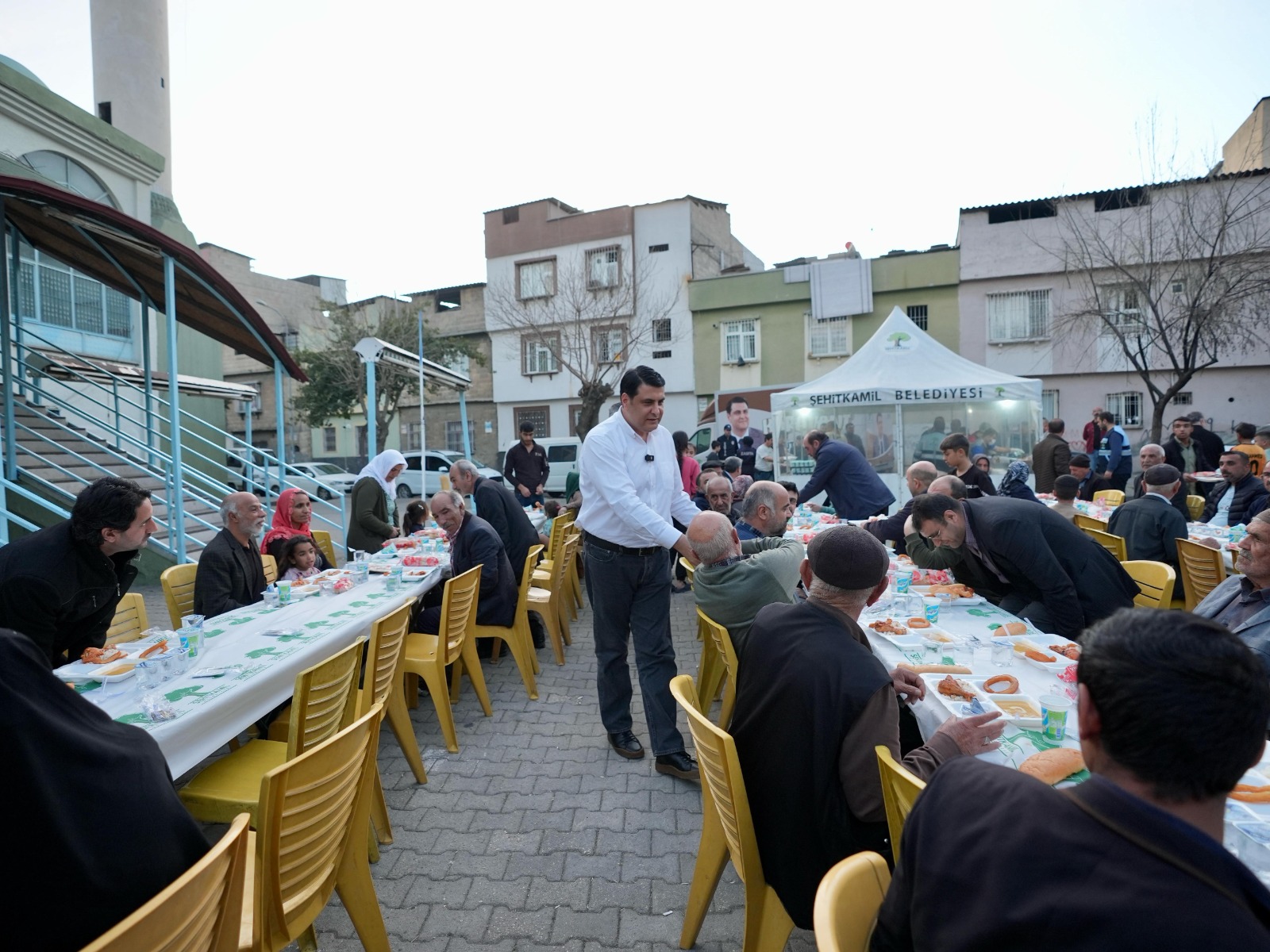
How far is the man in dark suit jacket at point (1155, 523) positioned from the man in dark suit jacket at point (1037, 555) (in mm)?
1722

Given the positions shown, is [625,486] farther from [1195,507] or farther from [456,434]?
[456,434]

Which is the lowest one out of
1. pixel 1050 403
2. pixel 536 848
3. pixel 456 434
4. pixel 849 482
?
pixel 536 848

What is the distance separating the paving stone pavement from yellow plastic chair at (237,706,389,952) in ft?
1.39

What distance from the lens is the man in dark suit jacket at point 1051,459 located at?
9711 mm

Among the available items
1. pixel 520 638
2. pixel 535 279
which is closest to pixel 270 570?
pixel 520 638

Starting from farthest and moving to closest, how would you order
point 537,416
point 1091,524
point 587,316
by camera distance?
point 537,416, point 587,316, point 1091,524

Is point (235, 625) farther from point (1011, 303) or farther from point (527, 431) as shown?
point (1011, 303)

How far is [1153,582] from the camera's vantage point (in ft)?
14.1

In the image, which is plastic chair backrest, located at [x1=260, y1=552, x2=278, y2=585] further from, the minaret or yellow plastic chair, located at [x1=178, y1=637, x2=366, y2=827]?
the minaret

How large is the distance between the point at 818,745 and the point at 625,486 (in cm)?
208

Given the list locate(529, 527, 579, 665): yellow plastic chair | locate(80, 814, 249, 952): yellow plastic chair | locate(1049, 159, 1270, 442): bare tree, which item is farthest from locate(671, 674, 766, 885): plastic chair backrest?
locate(1049, 159, 1270, 442): bare tree

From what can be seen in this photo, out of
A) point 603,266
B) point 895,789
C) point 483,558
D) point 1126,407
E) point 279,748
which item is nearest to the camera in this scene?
point 895,789

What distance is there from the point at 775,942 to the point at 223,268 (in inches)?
1351

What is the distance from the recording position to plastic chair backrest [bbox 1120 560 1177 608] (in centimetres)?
410
